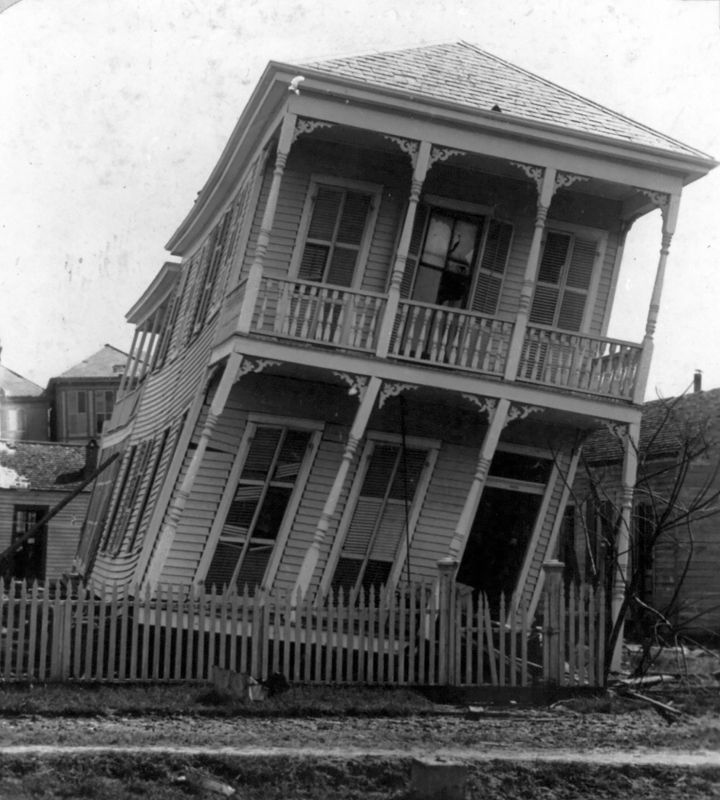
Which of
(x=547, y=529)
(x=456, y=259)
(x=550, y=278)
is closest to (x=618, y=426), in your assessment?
(x=547, y=529)

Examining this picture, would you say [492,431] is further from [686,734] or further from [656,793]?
[656,793]

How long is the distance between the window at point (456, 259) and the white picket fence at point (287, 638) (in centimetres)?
478

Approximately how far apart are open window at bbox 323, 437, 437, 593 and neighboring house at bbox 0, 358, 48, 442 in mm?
42066

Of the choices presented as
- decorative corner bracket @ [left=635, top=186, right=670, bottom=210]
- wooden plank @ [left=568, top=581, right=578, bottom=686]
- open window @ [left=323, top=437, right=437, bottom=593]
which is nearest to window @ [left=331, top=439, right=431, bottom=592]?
open window @ [left=323, top=437, right=437, bottom=593]

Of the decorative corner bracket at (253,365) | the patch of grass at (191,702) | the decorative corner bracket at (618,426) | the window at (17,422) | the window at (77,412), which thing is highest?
the decorative corner bracket at (618,426)

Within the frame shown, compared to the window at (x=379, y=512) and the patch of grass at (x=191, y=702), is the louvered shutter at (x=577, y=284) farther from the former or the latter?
the patch of grass at (x=191, y=702)

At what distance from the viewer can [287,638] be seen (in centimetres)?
1228

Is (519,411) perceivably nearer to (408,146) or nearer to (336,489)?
(336,489)

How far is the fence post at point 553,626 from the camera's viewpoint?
12.9 m

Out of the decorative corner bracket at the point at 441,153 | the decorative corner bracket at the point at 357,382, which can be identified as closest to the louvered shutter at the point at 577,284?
the decorative corner bracket at the point at 441,153

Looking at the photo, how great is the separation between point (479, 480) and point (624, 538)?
228 cm

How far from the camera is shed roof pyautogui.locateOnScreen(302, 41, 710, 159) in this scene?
14.5 metres

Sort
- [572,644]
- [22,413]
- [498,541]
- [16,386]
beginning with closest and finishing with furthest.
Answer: [572,644], [498,541], [22,413], [16,386]

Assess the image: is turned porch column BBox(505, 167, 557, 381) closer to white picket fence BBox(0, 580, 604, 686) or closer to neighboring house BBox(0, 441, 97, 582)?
white picket fence BBox(0, 580, 604, 686)
